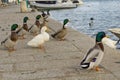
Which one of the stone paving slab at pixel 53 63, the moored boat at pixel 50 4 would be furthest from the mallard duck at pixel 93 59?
the moored boat at pixel 50 4

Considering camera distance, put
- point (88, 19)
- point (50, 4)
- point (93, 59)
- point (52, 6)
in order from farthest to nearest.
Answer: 1. point (50, 4)
2. point (52, 6)
3. point (88, 19)
4. point (93, 59)

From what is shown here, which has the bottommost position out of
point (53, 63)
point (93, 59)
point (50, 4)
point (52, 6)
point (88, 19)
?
point (52, 6)

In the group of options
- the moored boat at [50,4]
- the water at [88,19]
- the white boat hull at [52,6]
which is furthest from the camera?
the moored boat at [50,4]

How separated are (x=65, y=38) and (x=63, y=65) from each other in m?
4.35

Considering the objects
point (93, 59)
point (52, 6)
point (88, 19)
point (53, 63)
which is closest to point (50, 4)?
point (52, 6)

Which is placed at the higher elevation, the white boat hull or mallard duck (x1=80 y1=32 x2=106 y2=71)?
mallard duck (x1=80 y1=32 x2=106 y2=71)

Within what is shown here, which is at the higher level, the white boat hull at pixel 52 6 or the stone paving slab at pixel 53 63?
the stone paving slab at pixel 53 63

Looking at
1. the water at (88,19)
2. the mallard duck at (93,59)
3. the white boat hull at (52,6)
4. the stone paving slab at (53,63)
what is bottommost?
the white boat hull at (52,6)

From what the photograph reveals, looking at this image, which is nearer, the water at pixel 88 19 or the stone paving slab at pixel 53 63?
the stone paving slab at pixel 53 63

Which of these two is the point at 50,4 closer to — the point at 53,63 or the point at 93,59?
the point at 53,63

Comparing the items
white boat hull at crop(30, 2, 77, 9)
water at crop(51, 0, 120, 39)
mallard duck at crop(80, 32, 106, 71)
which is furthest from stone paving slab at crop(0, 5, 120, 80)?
white boat hull at crop(30, 2, 77, 9)

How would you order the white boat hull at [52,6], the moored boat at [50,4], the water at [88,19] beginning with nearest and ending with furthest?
the water at [88,19]
the white boat hull at [52,6]
the moored boat at [50,4]

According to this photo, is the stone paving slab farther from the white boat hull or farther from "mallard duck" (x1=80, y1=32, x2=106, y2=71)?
the white boat hull

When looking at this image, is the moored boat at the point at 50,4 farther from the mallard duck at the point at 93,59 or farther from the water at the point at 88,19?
the mallard duck at the point at 93,59
